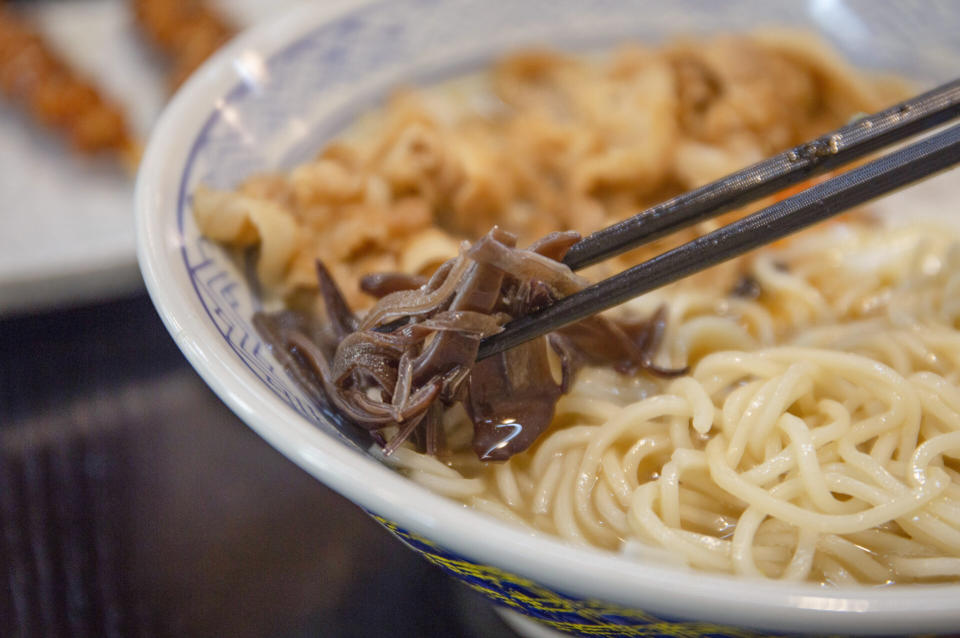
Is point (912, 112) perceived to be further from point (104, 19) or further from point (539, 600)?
point (104, 19)

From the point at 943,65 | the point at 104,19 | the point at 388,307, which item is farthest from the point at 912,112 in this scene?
the point at 104,19

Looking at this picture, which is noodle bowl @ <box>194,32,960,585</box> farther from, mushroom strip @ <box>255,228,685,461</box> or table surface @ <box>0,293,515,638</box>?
table surface @ <box>0,293,515,638</box>

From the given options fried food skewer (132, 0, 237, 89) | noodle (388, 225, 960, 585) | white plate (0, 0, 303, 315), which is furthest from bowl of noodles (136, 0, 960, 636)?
fried food skewer (132, 0, 237, 89)

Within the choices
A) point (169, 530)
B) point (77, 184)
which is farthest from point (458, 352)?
point (77, 184)

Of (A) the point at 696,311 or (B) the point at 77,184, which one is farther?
(B) the point at 77,184

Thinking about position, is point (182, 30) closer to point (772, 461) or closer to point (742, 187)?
point (742, 187)

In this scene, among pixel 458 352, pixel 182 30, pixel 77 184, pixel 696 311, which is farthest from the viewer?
pixel 182 30

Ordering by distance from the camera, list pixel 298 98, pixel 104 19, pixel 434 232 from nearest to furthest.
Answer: pixel 434 232
pixel 298 98
pixel 104 19

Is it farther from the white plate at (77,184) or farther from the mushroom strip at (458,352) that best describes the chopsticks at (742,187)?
the white plate at (77,184)
